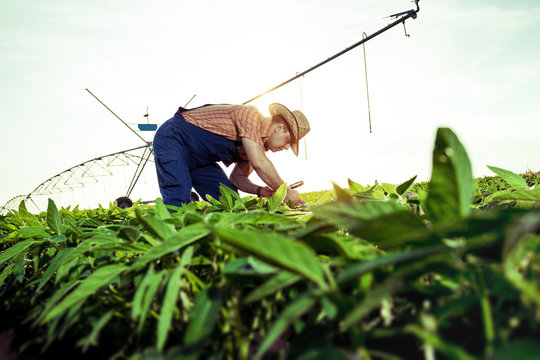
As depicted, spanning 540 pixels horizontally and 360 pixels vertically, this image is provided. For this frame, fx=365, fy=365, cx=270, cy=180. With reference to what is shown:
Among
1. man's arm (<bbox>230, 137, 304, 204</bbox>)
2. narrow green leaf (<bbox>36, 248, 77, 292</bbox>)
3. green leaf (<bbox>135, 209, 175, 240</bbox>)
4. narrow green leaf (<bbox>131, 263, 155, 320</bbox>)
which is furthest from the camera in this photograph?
man's arm (<bbox>230, 137, 304, 204</bbox>)

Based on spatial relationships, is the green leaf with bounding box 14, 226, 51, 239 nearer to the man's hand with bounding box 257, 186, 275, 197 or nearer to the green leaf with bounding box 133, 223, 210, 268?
the green leaf with bounding box 133, 223, 210, 268

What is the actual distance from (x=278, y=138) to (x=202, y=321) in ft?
20.6

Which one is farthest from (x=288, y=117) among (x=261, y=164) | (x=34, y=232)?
(x=34, y=232)

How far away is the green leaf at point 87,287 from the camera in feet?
1.91

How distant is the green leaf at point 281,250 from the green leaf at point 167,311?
0.45ft

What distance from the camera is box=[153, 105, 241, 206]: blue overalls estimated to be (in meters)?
5.68

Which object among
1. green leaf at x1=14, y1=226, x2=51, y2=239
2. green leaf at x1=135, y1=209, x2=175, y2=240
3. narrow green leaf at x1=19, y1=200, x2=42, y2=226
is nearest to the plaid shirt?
narrow green leaf at x1=19, y1=200, x2=42, y2=226

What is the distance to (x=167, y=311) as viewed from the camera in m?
0.47

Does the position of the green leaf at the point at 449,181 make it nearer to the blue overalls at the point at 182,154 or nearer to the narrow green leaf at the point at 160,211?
the narrow green leaf at the point at 160,211

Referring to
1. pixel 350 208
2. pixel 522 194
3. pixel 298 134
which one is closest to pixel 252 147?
pixel 298 134

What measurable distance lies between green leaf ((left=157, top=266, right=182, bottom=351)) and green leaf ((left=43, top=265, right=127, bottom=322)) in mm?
190

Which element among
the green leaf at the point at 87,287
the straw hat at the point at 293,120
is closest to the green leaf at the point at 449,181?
the green leaf at the point at 87,287

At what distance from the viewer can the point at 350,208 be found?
0.46 metres

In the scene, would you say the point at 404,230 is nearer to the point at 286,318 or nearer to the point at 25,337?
the point at 286,318
